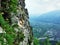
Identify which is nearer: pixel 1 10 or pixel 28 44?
pixel 1 10

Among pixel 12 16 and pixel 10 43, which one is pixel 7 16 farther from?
pixel 10 43

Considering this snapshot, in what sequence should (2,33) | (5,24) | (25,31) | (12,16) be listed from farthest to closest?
(25,31)
(12,16)
(5,24)
(2,33)

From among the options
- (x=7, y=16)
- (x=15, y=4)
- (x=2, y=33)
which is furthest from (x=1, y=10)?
(x=2, y=33)

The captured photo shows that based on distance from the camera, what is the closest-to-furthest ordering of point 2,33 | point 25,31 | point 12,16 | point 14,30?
point 2,33 < point 14,30 < point 12,16 < point 25,31

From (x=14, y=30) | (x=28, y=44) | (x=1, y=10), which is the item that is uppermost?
(x=1, y=10)

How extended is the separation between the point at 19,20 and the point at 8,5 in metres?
2.12

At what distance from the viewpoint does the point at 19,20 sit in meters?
30.3

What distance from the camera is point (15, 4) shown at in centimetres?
3006

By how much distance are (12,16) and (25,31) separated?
10.1 feet

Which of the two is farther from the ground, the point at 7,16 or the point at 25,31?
the point at 7,16

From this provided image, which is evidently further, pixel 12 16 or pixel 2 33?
pixel 12 16

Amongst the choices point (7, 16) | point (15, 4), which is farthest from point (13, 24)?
point (15, 4)

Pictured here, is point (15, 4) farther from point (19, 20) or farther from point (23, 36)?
→ point (23, 36)

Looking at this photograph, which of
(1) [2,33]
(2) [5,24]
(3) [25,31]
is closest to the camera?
(1) [2,33]
